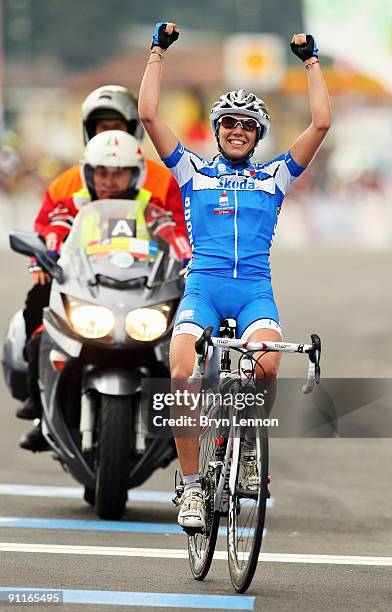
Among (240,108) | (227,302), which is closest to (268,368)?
(227,302)

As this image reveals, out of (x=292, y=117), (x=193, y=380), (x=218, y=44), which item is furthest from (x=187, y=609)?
(x=218, y=44)

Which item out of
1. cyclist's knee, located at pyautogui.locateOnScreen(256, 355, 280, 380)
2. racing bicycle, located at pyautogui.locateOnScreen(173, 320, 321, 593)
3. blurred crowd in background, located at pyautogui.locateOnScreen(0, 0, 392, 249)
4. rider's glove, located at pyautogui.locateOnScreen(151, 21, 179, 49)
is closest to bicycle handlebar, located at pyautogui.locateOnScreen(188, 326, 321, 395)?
racing bicycle, located at pyautogui.locateOnScreen(173, 320, 321, 593)

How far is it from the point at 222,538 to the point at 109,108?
3290 millimetres

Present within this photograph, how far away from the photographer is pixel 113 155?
1104 centimetres

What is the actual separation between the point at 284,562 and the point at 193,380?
4.28 feet

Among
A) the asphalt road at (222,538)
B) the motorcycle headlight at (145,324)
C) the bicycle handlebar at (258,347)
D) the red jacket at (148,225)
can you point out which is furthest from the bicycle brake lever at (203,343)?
the red jacket at (148,225)

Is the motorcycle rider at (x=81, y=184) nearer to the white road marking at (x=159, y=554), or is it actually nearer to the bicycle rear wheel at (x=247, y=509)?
the white road marking at (x=159, y=554)

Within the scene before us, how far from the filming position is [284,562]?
9070 mm

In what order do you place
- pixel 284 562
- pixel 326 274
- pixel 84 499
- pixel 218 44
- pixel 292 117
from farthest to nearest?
pixel 218 44
pixel 292 117
pixel 326 274
pixel 84 499
pixel 284 562

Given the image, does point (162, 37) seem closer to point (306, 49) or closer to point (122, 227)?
point (306, 49)

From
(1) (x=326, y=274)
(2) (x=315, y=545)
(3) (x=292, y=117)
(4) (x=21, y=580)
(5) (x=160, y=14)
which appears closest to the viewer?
(4) (x=21, y=580)

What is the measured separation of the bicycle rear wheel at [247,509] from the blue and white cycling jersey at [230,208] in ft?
3.01

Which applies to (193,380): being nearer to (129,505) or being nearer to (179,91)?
(129,505)

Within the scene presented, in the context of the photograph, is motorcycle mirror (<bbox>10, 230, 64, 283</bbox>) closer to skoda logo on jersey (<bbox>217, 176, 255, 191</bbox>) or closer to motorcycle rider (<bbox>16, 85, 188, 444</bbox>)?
motorcycle rider (<bbox>16, 85, 188, 444</bbox>)
